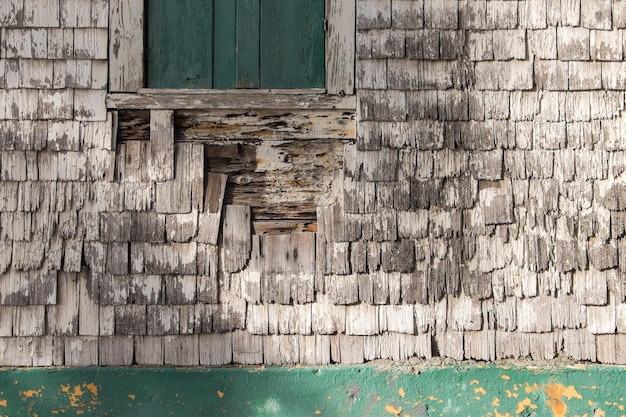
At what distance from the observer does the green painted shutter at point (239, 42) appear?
330 cm

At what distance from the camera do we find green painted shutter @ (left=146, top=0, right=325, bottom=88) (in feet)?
10.8

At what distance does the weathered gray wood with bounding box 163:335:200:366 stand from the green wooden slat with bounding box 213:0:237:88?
1.29 metres

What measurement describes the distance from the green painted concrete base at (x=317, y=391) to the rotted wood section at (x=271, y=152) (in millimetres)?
778

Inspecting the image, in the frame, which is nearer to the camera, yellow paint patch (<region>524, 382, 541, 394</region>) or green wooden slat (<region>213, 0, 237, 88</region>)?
yellow paint patch (<region>524, 382, 541, 394</region>)

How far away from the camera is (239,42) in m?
3.30

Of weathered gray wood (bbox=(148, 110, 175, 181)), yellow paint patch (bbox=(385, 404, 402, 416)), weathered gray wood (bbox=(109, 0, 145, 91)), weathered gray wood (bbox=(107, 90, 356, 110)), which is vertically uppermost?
weathered gray wood (bbox=(109, 0, 145, 91))

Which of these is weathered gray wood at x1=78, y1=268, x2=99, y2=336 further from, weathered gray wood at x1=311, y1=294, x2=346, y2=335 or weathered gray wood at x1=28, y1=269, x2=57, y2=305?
weathered gray wood at x1=311, y1=294, x2=346, y2=335

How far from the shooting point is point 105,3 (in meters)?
3.22

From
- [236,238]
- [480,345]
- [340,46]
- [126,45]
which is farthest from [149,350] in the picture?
[340,46]

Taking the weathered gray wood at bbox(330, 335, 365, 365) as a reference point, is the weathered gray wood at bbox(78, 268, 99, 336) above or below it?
above

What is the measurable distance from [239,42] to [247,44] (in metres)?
0.04

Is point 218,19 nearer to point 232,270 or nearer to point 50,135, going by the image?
point 50,135

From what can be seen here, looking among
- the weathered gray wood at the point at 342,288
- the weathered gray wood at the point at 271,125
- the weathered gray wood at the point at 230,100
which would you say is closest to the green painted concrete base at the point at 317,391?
the weathered gray wood at the point at 342,288

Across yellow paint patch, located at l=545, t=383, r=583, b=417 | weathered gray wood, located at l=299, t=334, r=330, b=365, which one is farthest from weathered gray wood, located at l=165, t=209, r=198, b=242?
yellow paint patch, located at l=545, t=383, r=583, b=417
